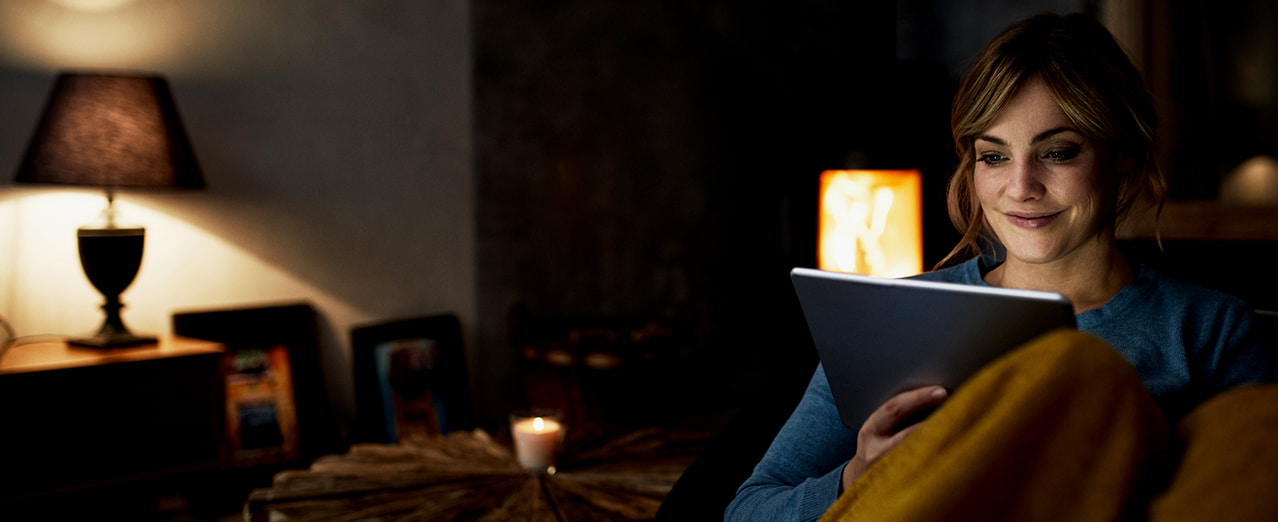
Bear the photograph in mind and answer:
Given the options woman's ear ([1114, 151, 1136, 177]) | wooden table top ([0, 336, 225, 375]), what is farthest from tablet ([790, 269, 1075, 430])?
wooden table top ([0, 336, 225, 375])

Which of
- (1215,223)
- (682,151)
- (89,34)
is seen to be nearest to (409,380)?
(89,34)

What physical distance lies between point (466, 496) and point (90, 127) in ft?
4.20

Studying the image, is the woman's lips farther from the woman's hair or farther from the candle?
the candle

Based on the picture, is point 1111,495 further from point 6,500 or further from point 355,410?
point 355,410

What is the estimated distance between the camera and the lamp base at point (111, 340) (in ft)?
6.58

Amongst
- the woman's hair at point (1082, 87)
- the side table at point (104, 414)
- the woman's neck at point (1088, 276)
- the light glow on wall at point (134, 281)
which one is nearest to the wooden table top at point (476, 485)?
the side table at point (104, 414)

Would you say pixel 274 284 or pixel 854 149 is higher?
pixel 854 149

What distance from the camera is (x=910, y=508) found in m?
0.50

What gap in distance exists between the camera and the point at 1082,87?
92cm

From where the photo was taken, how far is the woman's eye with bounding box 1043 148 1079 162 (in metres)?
0.94

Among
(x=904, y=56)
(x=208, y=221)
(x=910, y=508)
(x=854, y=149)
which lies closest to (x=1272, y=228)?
(x=854, y=149)

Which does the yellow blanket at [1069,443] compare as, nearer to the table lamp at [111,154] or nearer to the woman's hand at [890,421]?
the woman's hand at [890,421]

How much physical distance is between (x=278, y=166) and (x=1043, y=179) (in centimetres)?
225

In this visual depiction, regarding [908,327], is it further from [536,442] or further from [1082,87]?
[536,442]
